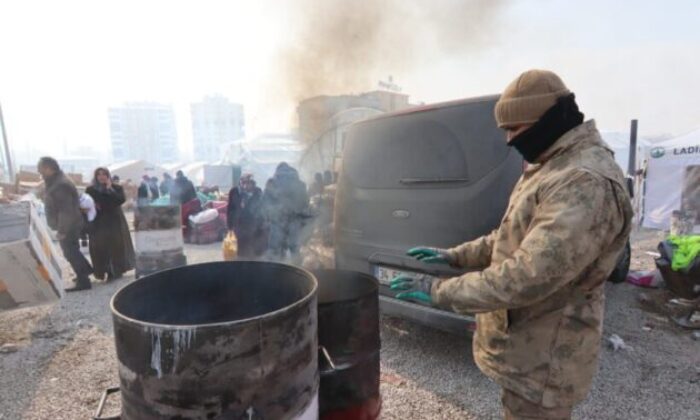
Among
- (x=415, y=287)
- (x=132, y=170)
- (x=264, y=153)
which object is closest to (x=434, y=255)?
(x=415, y=287)

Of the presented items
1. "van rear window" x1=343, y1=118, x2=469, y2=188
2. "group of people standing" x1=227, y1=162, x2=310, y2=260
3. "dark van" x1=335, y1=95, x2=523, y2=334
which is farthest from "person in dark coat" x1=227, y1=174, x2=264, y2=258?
"van rear window" x1=343, y1=118, x2=469, y2=188

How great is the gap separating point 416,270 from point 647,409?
5.90 ft

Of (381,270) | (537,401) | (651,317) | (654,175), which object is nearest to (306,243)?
(381,270)

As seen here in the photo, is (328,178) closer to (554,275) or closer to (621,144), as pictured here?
(554,275)

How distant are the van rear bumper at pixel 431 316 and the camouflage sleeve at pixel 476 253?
112 cm

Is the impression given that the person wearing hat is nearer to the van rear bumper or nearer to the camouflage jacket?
the camouflage jacket

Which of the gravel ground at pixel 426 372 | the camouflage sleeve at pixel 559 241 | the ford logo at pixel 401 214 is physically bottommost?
the gravel ground at pixel 426 372

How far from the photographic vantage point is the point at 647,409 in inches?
105

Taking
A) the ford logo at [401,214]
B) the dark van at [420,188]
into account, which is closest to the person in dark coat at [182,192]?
the dark van at [420,188]

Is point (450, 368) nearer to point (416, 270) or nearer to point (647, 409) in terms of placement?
point (416, 270)

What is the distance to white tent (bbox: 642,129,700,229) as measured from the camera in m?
9.09

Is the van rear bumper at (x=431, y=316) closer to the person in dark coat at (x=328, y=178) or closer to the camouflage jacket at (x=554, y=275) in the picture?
the camouflage jacket at (x=554, y=275)

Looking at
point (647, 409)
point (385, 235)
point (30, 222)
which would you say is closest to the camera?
point (647, 409)

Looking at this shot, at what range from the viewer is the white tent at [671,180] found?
909cm
